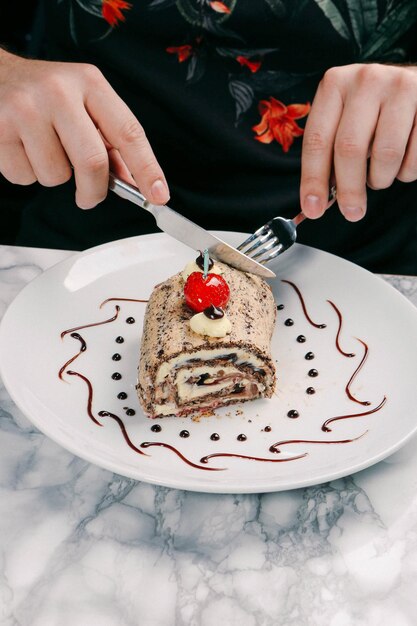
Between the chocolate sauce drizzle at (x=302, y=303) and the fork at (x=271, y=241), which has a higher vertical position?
the fork at (x=271, y=241)

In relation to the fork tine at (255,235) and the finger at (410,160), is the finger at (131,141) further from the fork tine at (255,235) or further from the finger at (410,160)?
the finger at (410,160)

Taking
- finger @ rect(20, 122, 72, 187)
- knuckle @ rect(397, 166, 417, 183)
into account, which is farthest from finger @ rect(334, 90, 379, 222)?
finger @ rect(20, 122, 72, 187)

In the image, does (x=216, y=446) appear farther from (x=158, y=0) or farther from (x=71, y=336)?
(x=158, y=0)

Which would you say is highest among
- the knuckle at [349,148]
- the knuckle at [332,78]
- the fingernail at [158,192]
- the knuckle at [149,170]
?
the knuckle at [332,78]

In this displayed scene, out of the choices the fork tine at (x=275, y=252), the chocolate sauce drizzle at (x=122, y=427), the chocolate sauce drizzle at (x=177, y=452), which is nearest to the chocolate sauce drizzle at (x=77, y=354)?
the chocolate sauce drizzle at (x=122, y=427)

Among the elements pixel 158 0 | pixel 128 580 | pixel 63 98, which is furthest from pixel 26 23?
pixel 128 580

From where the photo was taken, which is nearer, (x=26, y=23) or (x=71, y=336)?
(x=71, y=336)
